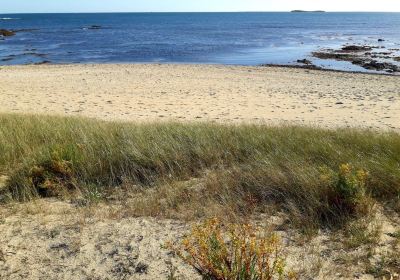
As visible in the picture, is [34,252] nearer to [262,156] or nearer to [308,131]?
[262,156]

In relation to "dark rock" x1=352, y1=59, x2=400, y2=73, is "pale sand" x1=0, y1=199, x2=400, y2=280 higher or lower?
lower

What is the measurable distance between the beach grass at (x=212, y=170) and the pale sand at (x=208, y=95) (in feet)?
17.8

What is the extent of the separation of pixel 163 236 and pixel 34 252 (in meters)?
1.03

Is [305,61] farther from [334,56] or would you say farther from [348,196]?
[348,196]

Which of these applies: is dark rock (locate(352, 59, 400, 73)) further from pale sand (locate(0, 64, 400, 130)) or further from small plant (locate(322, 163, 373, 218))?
small plant (locate(322, 163, 373, 218))

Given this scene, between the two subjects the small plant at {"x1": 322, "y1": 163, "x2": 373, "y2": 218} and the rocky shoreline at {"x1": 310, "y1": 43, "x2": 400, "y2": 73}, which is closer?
the small plant at {"x1": 322, "y1": 163, "x2": 373, "y2": 218}

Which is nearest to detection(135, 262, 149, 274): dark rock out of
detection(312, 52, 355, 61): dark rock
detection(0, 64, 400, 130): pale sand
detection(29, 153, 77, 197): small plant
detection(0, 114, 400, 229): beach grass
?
detection(0, 114, 400, 229): beach grass

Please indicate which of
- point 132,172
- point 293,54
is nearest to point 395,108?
point 132,172

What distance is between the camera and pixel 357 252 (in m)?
3.07

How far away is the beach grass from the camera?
12.4 feet

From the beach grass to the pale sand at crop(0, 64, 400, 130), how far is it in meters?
5.44

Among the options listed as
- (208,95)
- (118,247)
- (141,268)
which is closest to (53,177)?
(118,247)

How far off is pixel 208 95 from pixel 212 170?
35.6 feet

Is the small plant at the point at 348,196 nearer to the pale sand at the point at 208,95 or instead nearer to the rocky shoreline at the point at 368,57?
the pale sand at the point at 208,95
